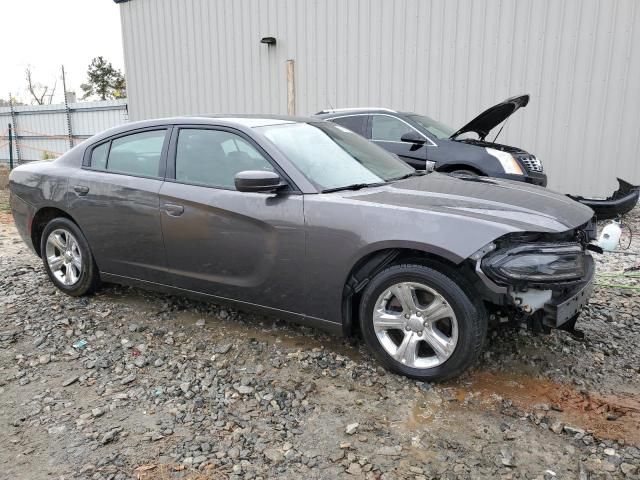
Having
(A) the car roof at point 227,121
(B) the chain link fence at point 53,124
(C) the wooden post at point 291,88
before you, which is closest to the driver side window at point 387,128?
(A) the car roof at point 227,121

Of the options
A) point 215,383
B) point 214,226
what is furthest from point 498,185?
point 215,383

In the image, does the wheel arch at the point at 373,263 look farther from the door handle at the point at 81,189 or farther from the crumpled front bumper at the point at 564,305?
the door handle at the point at 81,189

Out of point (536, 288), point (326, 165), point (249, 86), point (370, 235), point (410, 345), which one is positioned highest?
point (249, 86)

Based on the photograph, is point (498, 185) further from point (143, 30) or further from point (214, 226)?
point (143, 30)

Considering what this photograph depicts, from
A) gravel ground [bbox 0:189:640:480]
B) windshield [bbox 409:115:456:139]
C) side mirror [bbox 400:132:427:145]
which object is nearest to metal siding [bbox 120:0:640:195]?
windshield [bbox 409:115:456:139]

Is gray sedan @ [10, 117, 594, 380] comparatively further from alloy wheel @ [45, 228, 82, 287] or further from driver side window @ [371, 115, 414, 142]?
driver side window @ [371, 115, 414, 142]

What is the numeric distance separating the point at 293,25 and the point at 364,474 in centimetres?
1059

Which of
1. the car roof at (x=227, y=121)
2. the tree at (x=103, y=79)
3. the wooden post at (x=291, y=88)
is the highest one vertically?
the tree at (x=103, y=79)

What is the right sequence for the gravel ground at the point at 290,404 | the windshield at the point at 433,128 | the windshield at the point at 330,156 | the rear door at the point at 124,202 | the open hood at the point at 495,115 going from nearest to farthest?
the gravel ground at the point at 290,404, the windshield at the point at 330,156, the rear door at the point at 124,202, the open hood at the point at 495,115, the windshield at the point at 433,128

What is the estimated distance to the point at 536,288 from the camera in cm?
272

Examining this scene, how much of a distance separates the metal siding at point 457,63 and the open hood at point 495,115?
3004 millimetres

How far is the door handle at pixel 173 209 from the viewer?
3627 mm

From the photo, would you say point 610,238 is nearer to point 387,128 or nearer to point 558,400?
point 558,400

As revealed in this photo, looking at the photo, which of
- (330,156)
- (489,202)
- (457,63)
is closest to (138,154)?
(330,156)
